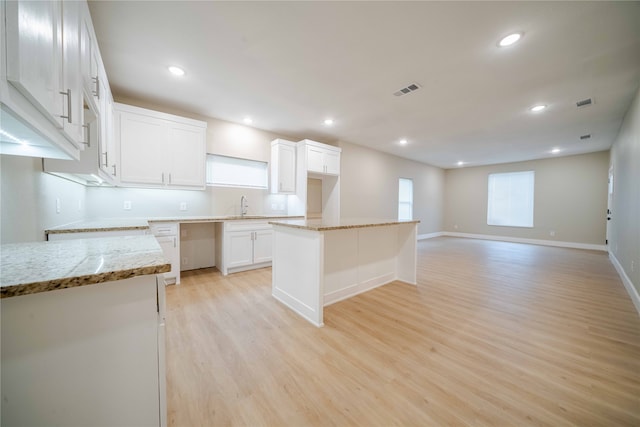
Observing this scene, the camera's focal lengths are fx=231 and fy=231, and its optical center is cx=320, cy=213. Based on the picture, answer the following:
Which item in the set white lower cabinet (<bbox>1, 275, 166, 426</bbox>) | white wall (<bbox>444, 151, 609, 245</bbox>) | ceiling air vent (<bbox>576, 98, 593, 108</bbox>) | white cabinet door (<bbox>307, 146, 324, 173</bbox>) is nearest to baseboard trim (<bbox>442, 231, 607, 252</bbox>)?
white wall (<bbox>444, 151, 609, 245</bbox>)

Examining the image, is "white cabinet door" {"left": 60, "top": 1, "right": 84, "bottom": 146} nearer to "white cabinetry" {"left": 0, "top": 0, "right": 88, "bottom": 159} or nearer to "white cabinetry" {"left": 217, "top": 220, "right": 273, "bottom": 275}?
"white cabinetry" {"left": 0, "top": 0, "right": 88, "bottom": 159}

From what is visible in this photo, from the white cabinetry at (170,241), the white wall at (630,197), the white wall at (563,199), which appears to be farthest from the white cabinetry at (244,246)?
the white wall at (563,199)

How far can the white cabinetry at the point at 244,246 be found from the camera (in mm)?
3600

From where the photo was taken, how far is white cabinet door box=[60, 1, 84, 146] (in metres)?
1.06

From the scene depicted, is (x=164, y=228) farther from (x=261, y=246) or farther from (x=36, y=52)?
(x=36, y=52)

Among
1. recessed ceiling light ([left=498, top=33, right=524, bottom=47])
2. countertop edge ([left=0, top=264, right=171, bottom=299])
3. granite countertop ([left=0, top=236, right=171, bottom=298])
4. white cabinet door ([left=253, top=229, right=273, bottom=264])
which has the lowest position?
white cabinet door ([left=253, top=229, right=273, bottom=264])

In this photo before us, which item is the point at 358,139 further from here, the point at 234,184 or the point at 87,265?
the point at 87,265

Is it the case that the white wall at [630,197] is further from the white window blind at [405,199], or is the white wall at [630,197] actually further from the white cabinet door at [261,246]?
the white cabinet door at [261,246]

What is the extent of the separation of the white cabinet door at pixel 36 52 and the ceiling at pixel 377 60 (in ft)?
3.86

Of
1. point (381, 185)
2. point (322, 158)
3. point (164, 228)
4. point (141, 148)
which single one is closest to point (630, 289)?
point (381, 185)

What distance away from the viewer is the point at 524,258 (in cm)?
508

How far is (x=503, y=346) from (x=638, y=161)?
116 inches

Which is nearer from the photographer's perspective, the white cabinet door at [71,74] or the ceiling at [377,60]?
the white cabinet door at [71,74]

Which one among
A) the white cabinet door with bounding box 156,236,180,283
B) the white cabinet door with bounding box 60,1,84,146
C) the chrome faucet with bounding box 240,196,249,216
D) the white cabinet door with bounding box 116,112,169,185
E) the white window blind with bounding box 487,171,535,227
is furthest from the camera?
the white window blind with bounding box 487,171,535,227
